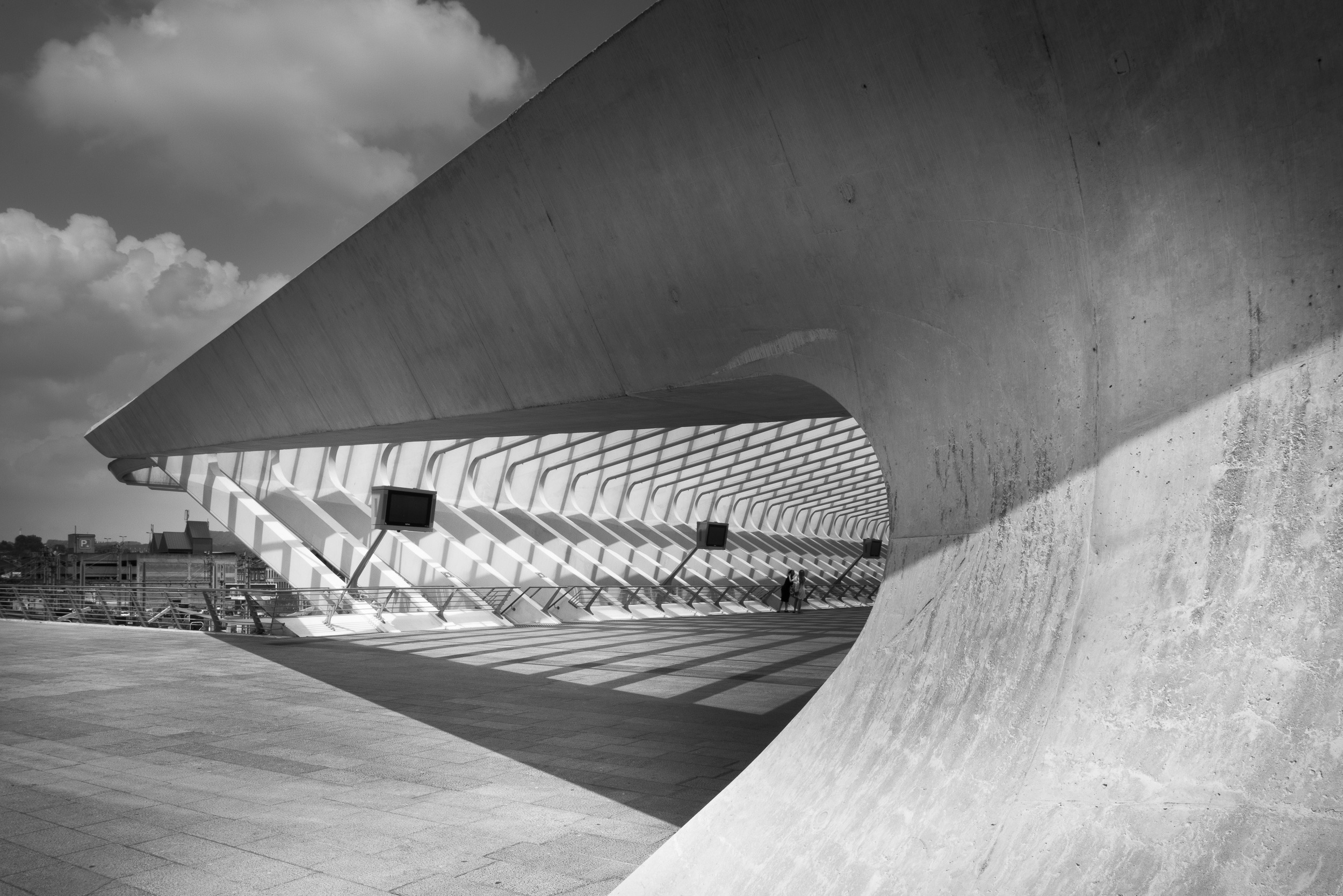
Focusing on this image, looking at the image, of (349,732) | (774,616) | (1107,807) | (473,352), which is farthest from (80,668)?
(774,616)

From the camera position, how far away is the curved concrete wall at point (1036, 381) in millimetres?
3400

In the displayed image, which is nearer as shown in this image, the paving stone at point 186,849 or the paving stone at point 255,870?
the paving stone at point 255,870

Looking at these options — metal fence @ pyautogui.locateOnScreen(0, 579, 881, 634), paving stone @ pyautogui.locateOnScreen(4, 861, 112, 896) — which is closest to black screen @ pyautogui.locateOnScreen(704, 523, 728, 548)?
metal fence @ pyautogui.locateOnScreen(0, 579, 881, 634)

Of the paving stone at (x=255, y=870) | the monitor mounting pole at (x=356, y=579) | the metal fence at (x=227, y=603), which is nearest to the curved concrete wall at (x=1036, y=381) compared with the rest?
the paving stone at (x=255, y=870)

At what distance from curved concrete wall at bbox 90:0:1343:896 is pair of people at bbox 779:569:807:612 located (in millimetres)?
33174

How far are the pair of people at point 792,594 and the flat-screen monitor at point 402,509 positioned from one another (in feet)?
59.6

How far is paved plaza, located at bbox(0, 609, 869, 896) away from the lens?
5254 mm

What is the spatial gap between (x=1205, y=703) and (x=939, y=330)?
2.16 metres

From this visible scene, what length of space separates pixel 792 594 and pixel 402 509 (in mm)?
22244

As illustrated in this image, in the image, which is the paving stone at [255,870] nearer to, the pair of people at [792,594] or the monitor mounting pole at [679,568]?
the monitor mounting pole at [679,568]

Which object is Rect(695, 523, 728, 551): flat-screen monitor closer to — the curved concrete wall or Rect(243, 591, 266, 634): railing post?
Rect(243, 591, 266, 634): railing post

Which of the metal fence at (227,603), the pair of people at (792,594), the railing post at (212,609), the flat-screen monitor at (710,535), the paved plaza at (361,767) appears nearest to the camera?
the paved plaza at (361,767)

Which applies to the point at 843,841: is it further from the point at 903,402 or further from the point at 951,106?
the point at 951,106

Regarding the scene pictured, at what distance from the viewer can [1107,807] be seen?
346cm
